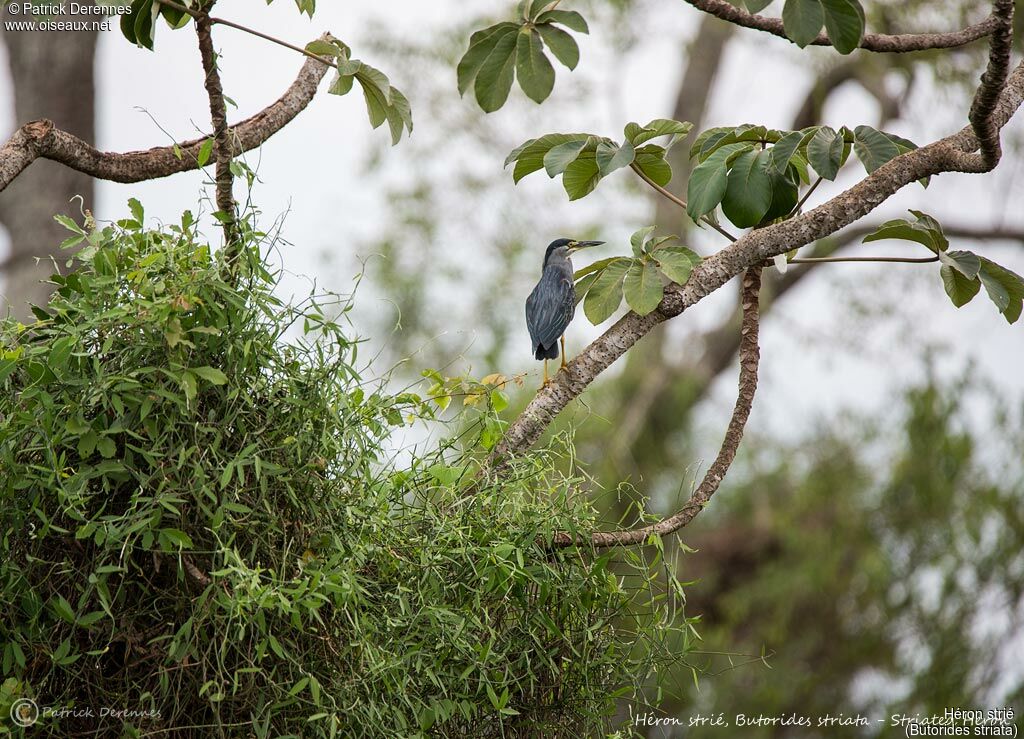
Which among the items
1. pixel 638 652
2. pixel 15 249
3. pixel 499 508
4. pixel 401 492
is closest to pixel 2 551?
pixel 401 492

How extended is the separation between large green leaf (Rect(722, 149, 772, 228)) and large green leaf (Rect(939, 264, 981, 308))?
299 mm

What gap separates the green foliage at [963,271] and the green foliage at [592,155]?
0.31 meters

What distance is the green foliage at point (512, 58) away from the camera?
1494 millimetres

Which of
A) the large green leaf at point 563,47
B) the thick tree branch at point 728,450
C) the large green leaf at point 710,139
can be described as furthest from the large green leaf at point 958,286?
the large green leaf at point 563,47

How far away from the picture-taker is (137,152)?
4.65 feet

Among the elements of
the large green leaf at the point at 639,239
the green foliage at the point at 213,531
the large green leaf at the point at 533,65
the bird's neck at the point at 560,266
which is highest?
the large green leaf at the point at 533,65

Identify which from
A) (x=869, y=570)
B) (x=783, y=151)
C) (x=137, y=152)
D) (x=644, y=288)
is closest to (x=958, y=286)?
(x=783, y=151)

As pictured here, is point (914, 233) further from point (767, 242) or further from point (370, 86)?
→ point (370, 86)

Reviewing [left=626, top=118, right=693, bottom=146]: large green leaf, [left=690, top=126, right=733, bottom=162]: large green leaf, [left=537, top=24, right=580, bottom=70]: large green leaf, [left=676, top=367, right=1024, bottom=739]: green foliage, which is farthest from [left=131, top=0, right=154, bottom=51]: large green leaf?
[left=676, top=367, right=1024, bottom=739]: green foliage

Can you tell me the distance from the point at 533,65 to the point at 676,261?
1.10 ft

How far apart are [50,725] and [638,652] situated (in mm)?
723

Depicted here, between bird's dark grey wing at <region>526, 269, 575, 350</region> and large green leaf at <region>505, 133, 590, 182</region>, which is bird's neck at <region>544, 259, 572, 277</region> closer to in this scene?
bird's dark grey wing at <region>526, 269, 575, 350</region>

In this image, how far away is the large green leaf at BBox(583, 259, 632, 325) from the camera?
1.51 m

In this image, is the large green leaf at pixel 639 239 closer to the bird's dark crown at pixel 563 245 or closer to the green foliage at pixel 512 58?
the green foliage at pixel 512 58
